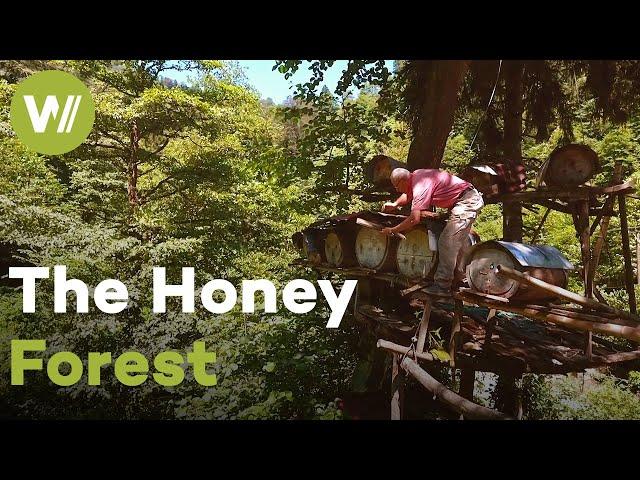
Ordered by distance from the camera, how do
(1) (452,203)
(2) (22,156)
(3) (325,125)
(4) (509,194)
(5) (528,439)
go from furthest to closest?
(2) (22,156), (3) (325,125), (4) (509,194), (1) (452,203), (5) (528,439)

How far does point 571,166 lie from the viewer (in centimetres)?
420

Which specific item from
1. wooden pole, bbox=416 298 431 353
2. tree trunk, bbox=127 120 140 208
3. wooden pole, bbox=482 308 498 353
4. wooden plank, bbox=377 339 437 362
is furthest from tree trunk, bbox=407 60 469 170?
tree trunk, bbox=127 120 140 208

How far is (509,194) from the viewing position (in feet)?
15.3

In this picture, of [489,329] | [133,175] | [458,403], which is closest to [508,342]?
[489,329]

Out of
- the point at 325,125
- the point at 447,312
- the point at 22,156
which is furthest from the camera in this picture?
the point at 22,156

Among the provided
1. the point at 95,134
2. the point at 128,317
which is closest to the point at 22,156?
the point at 95,134

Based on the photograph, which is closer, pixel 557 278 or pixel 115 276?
pixel 557 278

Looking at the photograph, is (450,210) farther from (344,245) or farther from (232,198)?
(232,198)

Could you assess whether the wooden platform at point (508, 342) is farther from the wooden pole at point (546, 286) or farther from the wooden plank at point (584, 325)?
the wooden pole at point (546, 286)

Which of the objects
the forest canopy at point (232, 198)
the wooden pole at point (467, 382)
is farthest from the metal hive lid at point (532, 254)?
the wooden pole at point (467, 382)

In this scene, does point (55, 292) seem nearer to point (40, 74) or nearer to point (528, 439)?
point (40, 74)

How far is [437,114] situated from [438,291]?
2740mm

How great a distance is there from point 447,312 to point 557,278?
1.90 meters

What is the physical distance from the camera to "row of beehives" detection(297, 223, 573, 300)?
345cm
